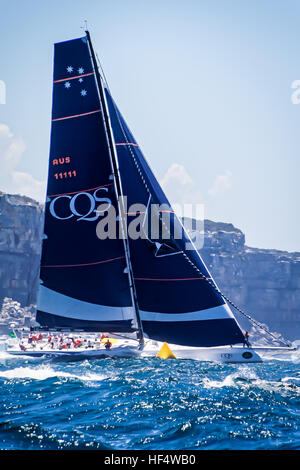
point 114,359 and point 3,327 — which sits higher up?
point 114,359

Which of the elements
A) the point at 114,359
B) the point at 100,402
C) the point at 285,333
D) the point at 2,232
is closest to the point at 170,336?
the point at 114,359

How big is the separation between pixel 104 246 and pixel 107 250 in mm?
273

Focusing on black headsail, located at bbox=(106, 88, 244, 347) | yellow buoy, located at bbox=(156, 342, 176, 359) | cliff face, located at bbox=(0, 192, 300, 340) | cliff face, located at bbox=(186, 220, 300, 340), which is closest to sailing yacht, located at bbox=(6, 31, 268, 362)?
black headsail, located at bbox=(106, 88, 244, 347)

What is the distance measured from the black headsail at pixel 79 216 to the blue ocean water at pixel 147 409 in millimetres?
4922

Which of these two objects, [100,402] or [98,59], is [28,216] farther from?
[100,402]

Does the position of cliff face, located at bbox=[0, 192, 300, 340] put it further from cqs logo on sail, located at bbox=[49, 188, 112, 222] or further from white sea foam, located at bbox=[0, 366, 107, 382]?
white sea foam, located at bbox=[0, 366, 107, 382]

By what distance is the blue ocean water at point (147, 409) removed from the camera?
10.6 m

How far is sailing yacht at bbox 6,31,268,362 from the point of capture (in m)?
25.1

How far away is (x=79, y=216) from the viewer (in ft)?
88.7

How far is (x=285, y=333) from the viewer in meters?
138

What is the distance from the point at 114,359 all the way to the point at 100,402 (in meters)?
9.79

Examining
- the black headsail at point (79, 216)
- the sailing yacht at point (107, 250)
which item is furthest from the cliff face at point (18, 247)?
the sailing yacht at point (107, 250)

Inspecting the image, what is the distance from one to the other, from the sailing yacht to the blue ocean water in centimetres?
347

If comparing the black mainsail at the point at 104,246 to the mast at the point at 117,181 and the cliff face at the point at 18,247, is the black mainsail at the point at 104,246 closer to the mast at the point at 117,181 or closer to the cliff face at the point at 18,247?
the mast at the point at 117,181
